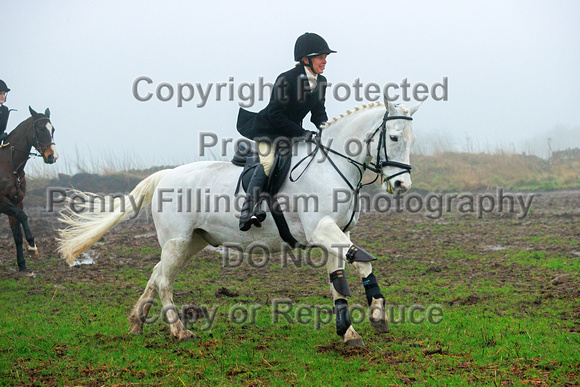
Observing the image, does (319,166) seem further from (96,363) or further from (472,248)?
(472,248)

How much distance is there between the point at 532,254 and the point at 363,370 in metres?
6.54

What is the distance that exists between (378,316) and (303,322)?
1.52m

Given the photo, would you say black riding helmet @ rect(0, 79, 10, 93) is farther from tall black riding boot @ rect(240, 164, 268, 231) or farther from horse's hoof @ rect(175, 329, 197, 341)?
tall black riding boot @ rect(240, 164, 268, 231)

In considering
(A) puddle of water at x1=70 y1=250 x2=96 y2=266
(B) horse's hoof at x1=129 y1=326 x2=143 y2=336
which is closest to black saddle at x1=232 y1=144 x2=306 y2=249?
(B) horse's hoof at x1=129 y1=326 x2=143 y2=336

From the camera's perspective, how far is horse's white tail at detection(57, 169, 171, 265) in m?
6.69

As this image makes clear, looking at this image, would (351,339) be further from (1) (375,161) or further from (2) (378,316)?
(1) (375,161)

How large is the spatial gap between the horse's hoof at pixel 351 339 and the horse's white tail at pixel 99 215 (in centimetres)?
299

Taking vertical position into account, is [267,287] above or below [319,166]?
below

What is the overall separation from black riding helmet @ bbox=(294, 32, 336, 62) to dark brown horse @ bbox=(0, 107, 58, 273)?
7.06 metres

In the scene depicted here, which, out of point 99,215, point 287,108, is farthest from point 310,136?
point 99,215

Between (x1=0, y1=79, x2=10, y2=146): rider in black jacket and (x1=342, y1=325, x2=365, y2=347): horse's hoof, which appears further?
(x1=0, y1=79, x2=10, y2=146): rider in black jacket

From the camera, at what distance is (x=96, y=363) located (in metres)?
5.19

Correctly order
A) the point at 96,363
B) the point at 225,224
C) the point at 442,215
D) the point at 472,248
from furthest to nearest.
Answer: the point at 442,215 < the point at 472,248 < the point at 225,224 < the point at 96,363

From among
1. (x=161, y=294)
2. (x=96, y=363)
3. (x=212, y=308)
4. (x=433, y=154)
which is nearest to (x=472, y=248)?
(x=212, y=308)
